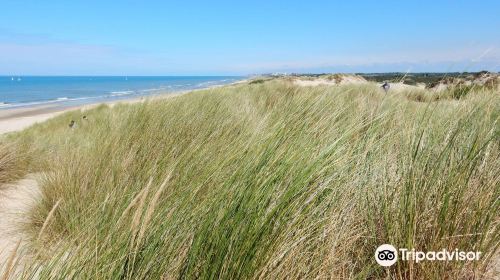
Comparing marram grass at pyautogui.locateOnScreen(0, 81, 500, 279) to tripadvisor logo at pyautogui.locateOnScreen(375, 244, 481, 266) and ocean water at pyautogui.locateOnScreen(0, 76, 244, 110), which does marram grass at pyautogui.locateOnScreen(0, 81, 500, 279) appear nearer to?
tripadvisor logo at pyautogui.locateOnScreen(375, 244, 481, 266)

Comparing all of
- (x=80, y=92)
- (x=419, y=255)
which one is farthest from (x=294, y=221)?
(x=80, y=92)

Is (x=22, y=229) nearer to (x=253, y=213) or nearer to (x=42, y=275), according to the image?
(x=42, y=275)

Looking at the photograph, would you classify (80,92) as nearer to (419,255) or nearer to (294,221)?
(294,221)

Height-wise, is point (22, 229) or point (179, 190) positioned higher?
point (179, 190)

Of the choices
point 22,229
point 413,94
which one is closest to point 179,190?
point 22,229

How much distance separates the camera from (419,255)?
139cm

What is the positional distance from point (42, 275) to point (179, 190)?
67 centimetres

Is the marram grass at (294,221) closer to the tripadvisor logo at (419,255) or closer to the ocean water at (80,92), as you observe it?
the tripadvisor logo at (419,255)

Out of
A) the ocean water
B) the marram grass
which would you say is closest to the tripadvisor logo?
the marram grass

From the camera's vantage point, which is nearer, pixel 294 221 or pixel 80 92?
pixel 294 221

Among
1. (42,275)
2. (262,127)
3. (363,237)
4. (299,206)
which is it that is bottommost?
(363,237)

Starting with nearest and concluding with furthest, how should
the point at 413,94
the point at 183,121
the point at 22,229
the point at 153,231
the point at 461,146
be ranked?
the point at 153,231 < the point at 461,146 < the point at 22,229 < the point at 183,121 < the point at 413,94

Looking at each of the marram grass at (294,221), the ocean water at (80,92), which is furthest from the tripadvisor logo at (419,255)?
the ocean water at (80,92)

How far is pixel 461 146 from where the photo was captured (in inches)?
74.7
